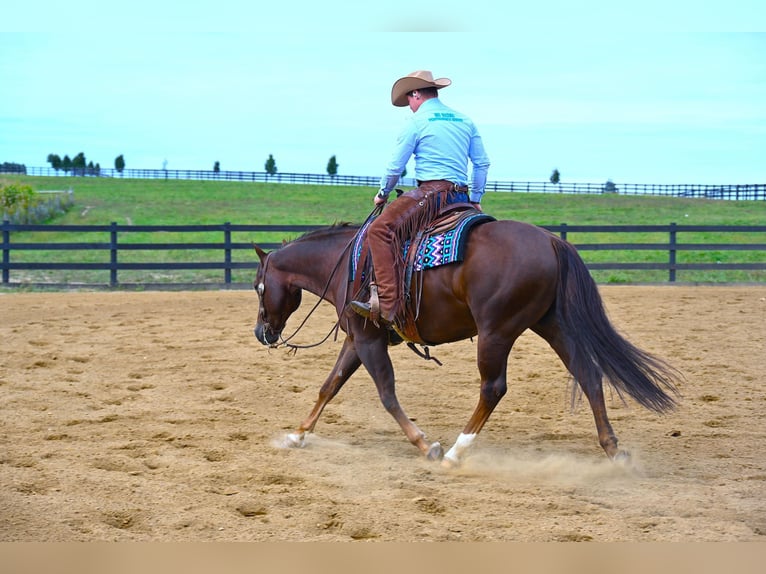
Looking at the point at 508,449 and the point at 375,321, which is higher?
the point at 375,321

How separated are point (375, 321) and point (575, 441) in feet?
6.06

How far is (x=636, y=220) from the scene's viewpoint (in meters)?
33.4

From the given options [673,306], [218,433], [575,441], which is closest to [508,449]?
[575,441]

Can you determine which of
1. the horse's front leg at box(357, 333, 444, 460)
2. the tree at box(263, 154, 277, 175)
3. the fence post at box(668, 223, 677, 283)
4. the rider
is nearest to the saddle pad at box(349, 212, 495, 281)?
the rider

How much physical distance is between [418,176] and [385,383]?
1521mm

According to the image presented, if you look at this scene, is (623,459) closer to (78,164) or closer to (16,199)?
(16,199)

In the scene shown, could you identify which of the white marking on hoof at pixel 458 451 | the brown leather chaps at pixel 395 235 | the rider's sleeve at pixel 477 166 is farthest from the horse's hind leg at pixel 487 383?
the rider's sleeve at pixel 477 166

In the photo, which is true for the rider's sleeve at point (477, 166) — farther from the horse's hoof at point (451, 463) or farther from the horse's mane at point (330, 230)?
→ the horse's hoof at point (451, 463)

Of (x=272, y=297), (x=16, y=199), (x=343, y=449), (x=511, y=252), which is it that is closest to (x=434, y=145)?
(x=511, y=252)

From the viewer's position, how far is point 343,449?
562cm

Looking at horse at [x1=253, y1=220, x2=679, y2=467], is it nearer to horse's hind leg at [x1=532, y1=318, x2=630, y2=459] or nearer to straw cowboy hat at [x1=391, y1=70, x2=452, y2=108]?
horse's hind leg at [x1=532, y1=318, x2=630, y2=459]

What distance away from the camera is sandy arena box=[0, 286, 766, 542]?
3904mm

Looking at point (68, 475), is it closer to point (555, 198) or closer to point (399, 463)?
point (399, 463)

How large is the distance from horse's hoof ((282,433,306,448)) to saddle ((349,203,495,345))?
108cm
